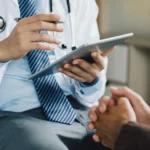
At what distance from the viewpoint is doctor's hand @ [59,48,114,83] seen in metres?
1.03

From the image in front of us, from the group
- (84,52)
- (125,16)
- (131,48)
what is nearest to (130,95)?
(84,52)

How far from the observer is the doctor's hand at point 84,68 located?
1.03 metres

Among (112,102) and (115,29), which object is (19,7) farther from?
(115,29)

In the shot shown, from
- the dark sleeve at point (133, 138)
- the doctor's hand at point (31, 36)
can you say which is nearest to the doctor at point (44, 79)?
the doctor's hand at point (31, 36)

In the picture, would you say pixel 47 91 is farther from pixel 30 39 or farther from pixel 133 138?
pixel 133 138

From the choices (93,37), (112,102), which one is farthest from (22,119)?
(93,37)

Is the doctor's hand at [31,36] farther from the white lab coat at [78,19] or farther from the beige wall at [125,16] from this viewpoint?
the beige wall at [125,16]

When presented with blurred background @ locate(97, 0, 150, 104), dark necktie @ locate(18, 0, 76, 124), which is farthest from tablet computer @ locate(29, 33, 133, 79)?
blurred background @ locate(97, 0, 150, 104)

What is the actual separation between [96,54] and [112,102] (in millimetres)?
152

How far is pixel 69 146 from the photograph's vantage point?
108 centimetres

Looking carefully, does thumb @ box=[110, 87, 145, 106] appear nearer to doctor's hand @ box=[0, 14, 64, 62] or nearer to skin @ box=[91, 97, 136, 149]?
skin @ box=[91, 97, 136, 149]

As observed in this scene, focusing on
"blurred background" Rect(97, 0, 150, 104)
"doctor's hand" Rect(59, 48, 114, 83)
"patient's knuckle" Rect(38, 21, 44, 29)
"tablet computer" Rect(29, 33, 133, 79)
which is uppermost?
"patient's knuckle" Rect(38, 21, 44, 29)

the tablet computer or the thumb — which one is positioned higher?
Answer: the tablet computer

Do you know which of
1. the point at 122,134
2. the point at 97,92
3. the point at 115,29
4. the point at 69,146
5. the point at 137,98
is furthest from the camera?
the point at 115,29
